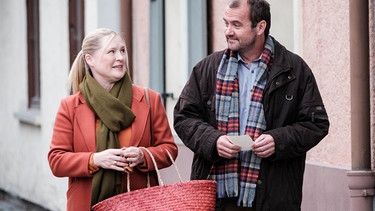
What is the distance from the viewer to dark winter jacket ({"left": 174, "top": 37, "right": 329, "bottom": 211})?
528 centimetres

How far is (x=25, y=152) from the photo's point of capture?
15.1 meters

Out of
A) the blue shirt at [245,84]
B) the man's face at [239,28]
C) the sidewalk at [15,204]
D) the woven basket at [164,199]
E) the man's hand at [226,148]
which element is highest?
the man's face at [239,28]

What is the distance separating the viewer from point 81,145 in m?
5.42

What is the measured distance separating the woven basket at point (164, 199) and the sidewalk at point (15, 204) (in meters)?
8.91

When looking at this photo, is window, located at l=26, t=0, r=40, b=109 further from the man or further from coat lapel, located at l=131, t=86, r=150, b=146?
the man

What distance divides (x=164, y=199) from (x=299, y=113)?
2.70 ft

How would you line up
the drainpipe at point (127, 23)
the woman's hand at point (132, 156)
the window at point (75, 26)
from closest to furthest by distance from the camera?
the woman's hand at point (132, 156) → the drainpipe at point (127, 23) → the window at point (75, 26)

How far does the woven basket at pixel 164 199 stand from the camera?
4.93 meters

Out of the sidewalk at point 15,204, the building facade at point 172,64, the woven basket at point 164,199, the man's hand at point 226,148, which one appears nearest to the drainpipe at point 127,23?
the building facade at point 172,64

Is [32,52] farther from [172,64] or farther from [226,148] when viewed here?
[226,148]

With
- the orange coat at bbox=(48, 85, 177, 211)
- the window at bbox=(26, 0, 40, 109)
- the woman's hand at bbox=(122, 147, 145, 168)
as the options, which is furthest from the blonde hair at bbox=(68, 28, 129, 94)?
the window at bbox=(26, 0, 40, 109)

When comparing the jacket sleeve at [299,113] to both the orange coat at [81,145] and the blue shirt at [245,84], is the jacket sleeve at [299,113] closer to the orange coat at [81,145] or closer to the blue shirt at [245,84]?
the blue shirt at [245,84]

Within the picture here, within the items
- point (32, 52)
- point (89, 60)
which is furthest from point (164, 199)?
point (32, 52)

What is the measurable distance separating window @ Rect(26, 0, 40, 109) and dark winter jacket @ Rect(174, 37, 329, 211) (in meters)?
10.1
